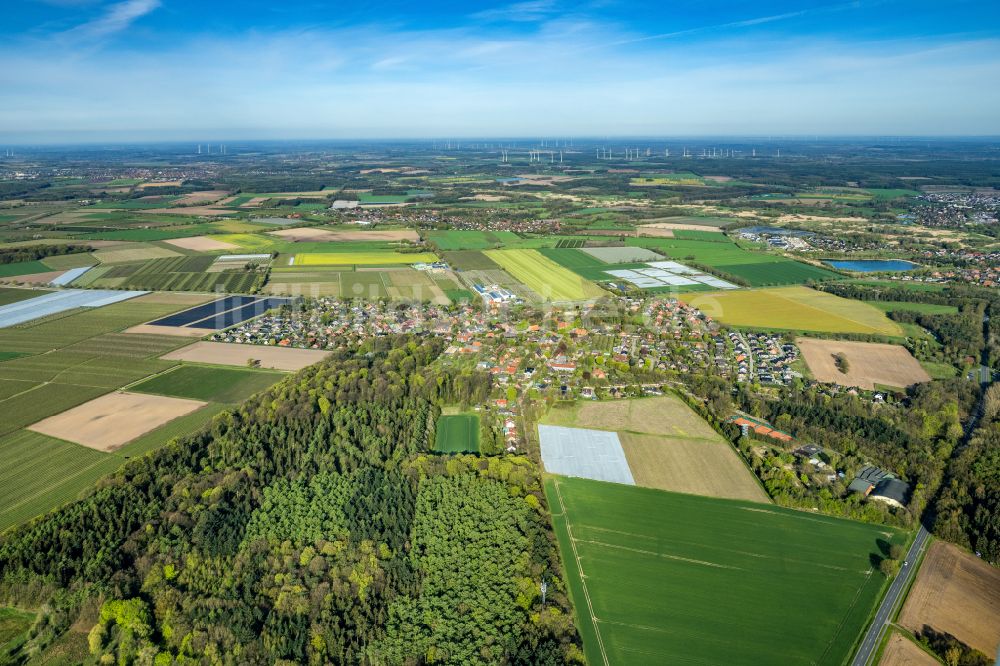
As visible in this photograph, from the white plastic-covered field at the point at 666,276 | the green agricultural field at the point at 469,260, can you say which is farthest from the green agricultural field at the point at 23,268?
the white plastic-covered field at the point at 666,276

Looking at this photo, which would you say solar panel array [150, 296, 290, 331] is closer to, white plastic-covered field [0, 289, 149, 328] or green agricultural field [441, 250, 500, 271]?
white plastic-covered field [0, 289, 149, 328]

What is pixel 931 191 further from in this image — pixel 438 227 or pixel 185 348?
pixel 185 348

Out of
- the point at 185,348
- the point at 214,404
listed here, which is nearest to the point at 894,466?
the point at 214,404

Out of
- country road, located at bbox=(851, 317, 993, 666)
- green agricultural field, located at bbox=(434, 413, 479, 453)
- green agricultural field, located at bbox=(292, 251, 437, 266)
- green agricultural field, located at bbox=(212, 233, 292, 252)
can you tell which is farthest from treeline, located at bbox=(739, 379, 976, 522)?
green agricultural field, located at bbox=(212, 233, 292, 252)

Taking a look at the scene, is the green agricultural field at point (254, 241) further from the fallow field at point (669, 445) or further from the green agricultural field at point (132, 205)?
the fallow field at point (669, 445)

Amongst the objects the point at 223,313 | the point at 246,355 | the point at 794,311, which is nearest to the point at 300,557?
the point at 246,355

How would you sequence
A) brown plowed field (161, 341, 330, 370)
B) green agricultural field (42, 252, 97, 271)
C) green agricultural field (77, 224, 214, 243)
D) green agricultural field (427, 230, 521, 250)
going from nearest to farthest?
brown plowed field (161, 341, 330, 370), green agricultural field (42, 252, 97, 271), green agricultural field (427, 230, 521, 250), green agricultural field (77, 224, 214, 243)
